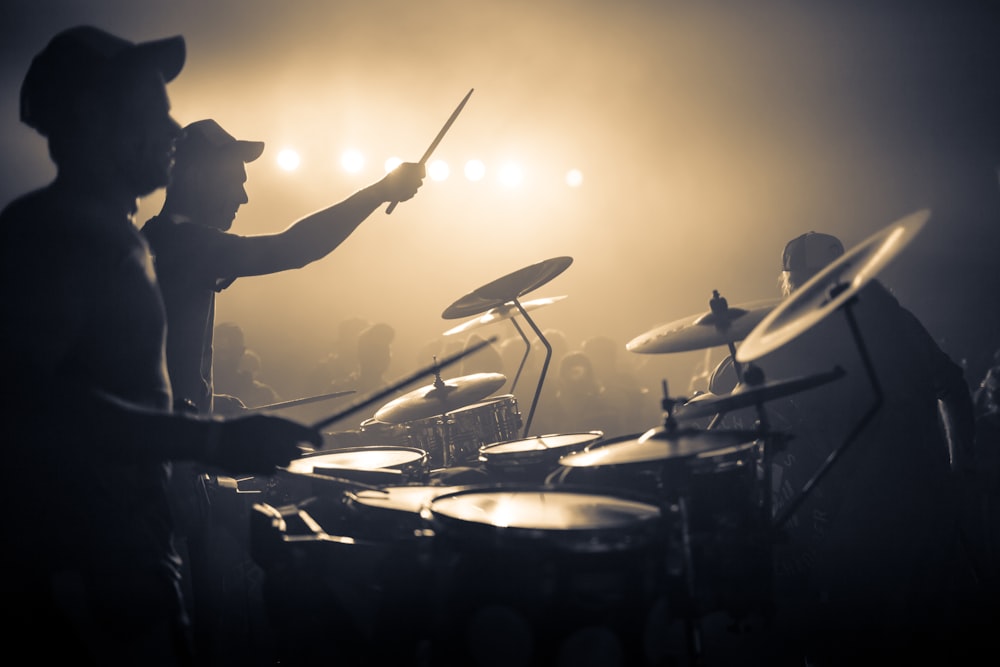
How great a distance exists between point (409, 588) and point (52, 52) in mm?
1469

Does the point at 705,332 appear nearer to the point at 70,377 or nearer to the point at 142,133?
the point at 142,133

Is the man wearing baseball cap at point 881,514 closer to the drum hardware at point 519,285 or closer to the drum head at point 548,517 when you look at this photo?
the drum hardware at point 519,285

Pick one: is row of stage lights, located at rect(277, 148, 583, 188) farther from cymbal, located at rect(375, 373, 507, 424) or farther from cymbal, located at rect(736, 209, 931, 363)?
cymbal, located at rect(736, 209, 931, 363)

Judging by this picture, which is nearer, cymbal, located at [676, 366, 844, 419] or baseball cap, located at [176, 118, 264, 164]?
cymbal, located at [676, 366, 844, 419]

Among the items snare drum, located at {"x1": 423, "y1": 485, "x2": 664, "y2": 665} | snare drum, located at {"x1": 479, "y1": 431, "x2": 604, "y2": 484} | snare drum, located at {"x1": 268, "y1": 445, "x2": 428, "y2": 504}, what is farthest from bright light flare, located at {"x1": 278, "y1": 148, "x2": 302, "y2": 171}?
snare drum, located at {"x1": 423, "y1": 485, "x2": 664, "y2": 665}

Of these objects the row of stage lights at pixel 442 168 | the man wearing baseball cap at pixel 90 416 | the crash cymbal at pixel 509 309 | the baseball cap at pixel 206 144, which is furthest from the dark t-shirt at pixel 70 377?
the row of stage lights at pixel 442 168

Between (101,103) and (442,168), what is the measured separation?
9.63m

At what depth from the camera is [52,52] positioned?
1.54m

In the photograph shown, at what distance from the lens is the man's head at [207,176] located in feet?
9.09

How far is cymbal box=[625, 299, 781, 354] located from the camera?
9.91 feet

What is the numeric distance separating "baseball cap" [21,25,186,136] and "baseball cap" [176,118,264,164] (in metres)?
1.22

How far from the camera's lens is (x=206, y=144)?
111 inches

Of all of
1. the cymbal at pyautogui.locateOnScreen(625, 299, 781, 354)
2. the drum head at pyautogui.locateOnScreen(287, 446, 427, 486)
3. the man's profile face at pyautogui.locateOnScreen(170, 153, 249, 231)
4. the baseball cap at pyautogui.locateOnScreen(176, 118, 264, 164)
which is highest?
the baseball cap at pyautogui.locateOnScreen(176, 118, 264, 164)

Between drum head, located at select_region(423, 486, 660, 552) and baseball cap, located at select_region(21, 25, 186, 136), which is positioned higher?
baseball cap, located at select_region(21, 25, 186, 136)
